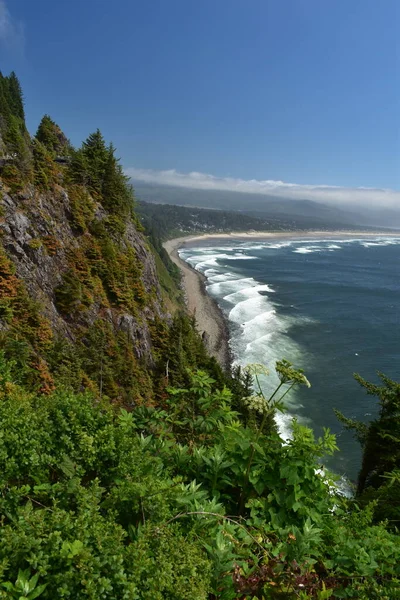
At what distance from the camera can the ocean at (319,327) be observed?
133ft

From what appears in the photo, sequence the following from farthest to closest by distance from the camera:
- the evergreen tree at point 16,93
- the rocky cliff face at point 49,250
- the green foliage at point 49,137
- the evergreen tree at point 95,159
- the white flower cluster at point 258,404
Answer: the evergreen tree at point 16,93 → the green foliage at point 49,137 → the evergreen tree at point 95,159 → the rocky cliff face at point 49,250 → the white flower cluster at point 258,404

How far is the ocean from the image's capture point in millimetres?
40500

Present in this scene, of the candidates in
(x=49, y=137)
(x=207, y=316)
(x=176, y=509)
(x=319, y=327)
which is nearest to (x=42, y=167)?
(x=49, y=137)

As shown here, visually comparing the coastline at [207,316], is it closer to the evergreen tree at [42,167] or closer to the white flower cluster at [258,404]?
the evergreen tree at [42,167]

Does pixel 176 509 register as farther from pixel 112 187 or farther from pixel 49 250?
pixel 112 187

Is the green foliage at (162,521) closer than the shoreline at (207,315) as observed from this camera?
Yes

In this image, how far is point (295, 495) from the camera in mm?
3895

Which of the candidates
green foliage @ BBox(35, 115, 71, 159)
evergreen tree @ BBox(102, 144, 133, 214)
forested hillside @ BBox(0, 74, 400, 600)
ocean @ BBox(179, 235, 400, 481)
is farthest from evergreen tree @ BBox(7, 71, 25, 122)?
forested hillside @ BBox(0, 74, 400, 600)

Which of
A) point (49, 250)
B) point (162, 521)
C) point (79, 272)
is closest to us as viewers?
point (162, 521)

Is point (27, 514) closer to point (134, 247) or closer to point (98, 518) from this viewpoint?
point (98, 518)

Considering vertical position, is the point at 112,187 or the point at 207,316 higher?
the point at 112,187

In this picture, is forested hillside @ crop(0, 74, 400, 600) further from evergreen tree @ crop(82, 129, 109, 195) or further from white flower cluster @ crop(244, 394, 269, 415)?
evergreen tree @ crop(82, 129, 109, 195)

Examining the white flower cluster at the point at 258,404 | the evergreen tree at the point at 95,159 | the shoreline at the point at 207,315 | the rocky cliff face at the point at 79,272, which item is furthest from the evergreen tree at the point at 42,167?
the shoreline at the point at 207,315

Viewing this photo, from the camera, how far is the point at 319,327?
65.9 metres
